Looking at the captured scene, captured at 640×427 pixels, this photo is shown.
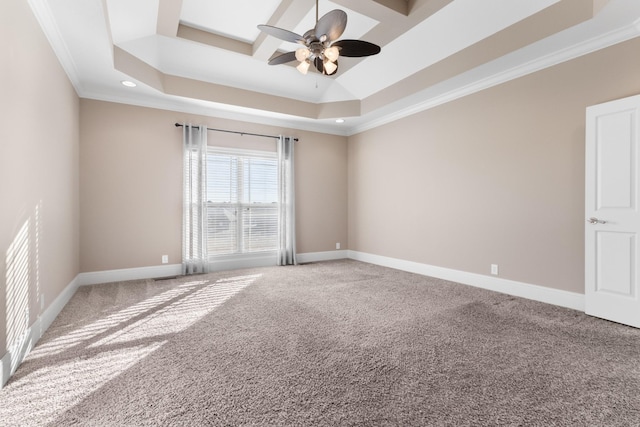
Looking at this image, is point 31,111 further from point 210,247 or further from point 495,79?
point 495,79

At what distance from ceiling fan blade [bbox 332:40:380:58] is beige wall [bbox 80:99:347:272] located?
10.1ft

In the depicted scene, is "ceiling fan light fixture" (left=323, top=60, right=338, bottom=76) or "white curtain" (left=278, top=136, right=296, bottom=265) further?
"white curtain" (left=278, top=136, right=296, bottom=265)

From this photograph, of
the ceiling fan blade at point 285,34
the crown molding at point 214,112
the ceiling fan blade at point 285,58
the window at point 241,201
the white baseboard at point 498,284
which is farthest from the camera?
the window at point 241,201

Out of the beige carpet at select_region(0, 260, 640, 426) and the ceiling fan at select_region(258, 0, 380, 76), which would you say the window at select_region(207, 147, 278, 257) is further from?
the ceiling fan at select_region(258, 0, 380, 76)

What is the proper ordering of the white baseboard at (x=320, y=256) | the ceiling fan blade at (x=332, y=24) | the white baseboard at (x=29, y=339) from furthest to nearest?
1. the white baseboard at (x=320, y=256)
2. the ceiling fan blade at (x=332, y=24)
3. the white baseboard at (x=29, y=339)

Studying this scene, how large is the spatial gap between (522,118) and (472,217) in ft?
4.51

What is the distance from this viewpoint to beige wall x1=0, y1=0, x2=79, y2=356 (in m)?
2.02

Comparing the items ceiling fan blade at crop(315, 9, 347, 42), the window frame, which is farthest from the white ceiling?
ceiling fan blade at crop(315, 9, 347, 42)

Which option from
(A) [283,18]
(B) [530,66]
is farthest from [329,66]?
(B) [530,66]

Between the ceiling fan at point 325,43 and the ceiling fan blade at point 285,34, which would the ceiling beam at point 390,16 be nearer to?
the ceiling fan at point 325,43

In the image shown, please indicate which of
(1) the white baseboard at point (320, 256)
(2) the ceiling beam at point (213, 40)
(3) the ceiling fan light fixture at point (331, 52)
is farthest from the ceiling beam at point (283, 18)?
(1) the white baseboard at point (320, 256)

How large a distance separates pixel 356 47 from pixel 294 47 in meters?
1.78

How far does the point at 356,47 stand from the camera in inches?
115

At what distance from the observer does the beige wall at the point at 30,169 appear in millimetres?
2020
